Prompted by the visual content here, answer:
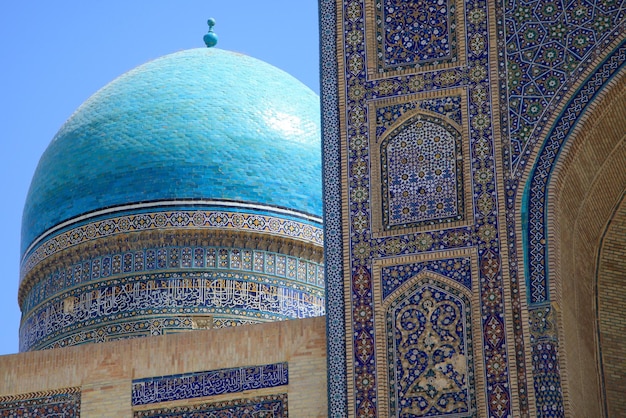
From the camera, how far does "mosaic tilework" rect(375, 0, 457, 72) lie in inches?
388

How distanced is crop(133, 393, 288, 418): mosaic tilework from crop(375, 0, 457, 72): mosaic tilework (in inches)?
77.6

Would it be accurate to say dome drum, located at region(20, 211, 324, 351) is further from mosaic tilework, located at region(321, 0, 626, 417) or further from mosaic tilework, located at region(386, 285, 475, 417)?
mosaic tilework, located at region(386, 285, 475, 417)

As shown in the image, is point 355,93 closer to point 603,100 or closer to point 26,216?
point 603,100

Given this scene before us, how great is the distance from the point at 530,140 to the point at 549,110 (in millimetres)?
A: 193

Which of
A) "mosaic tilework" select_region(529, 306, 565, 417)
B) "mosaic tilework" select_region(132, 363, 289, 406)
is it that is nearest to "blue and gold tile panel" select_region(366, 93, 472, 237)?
"mosaic tilework" select_region(529, 306, 565, 417)

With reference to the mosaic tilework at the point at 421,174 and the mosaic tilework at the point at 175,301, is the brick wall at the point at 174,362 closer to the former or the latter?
the mosaic tilework at the point at 421,174

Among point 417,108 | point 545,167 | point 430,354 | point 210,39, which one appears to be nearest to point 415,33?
point 417,108

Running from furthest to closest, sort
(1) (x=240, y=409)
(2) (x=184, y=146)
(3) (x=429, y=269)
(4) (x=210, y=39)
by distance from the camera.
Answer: (4) (x=210, y=39) → (2) (x=184, y=146) → (1) (x=240, y=409) → (3) (x=429, y=269)

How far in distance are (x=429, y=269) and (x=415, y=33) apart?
144 centimetres

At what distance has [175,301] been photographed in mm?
12094

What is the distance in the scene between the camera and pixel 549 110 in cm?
951

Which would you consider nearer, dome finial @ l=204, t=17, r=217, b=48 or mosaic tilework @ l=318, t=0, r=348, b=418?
mosaic tilework @ l=318, t=0, r=348, b=418

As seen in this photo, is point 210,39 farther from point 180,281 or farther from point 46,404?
point 46,404

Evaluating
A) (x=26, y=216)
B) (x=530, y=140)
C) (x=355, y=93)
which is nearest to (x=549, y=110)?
(x=530, y=140)
